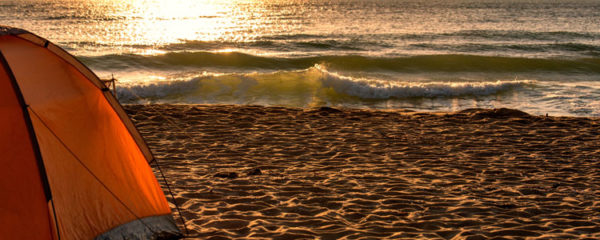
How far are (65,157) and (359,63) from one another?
1734cm

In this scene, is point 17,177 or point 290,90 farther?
point 290,90

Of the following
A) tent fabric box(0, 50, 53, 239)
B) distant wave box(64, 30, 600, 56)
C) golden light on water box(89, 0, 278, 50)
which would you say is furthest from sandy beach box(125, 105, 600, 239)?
golden light on water box(89, 0, 278, 50)

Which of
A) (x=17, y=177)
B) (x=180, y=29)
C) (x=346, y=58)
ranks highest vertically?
(x=180, y=29)

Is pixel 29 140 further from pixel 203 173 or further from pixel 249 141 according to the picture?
pixel 249 141

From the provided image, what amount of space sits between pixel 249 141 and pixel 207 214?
300 cm

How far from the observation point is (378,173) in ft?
22.9

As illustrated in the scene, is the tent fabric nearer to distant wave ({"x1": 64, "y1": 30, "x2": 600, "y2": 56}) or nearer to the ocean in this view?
the ocean

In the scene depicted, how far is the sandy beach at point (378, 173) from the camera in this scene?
17.8 feet

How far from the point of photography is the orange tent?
13.9 ft

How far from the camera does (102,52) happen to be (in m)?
22.9

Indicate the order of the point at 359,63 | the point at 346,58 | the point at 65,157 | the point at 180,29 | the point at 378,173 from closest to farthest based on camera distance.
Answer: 1. the point at 65,157
2. the point at 378,173
3. the point at 359,63
4. the point at 346,58
5. the point at 180,29

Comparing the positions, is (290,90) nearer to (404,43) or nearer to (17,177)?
(17,177)

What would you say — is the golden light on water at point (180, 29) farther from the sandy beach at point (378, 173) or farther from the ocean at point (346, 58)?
the sandy beach at point (378, 173)

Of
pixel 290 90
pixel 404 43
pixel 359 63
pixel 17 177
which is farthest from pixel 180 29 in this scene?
pixel 17 177
